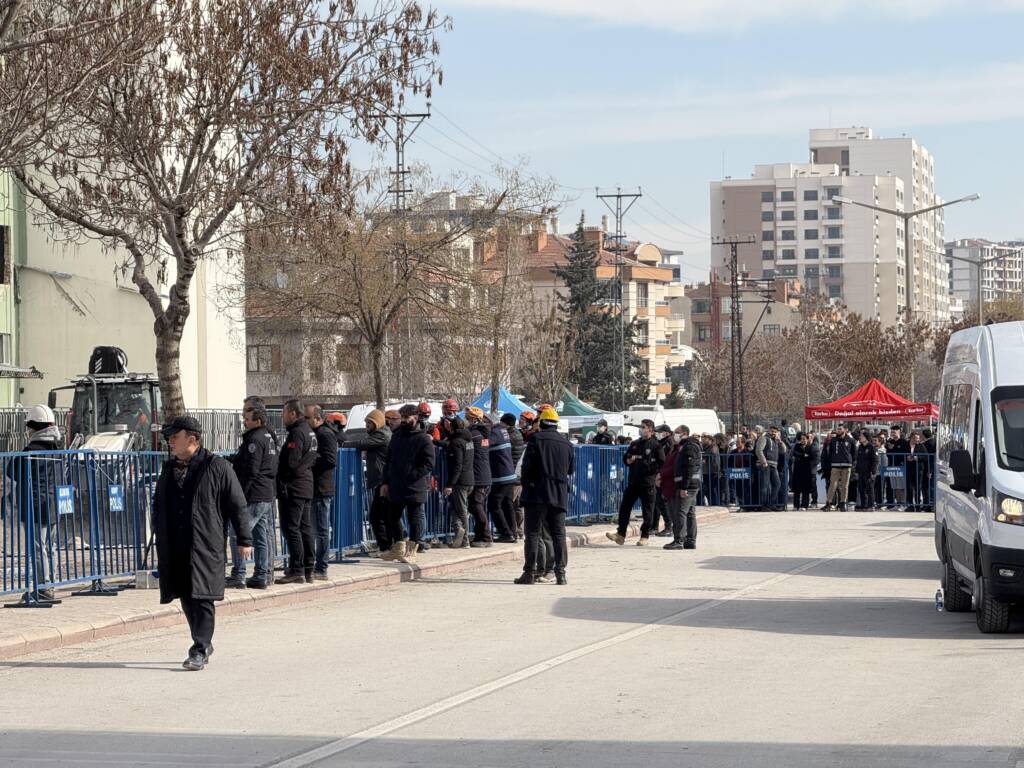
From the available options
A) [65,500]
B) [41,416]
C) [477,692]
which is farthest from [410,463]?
[477,692]

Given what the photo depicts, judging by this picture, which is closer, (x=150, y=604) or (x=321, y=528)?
(x=150, y=604)

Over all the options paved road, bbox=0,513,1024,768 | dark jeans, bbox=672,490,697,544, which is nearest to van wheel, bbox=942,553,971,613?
paved road, bbox=0,513,1024,768

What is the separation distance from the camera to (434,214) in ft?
143

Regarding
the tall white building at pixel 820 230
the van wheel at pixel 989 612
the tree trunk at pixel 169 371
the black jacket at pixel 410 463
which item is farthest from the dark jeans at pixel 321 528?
the tall white building at pixel 820 230

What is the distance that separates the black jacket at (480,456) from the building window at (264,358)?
130 ft

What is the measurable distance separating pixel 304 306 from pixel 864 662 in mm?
32057

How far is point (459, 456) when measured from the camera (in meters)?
20.0

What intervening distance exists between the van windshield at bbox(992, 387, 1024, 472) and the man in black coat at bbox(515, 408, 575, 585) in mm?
5239

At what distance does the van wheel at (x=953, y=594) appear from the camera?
1404 cm

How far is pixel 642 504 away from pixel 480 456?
324cm

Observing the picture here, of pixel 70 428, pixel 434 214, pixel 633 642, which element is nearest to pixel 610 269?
pixel 434 214

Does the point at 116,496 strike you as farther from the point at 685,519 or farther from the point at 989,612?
the point at 685,519

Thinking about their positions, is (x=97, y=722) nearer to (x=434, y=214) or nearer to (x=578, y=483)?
(x=578, y=483)

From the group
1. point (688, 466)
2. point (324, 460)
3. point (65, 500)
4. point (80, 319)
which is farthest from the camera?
point (80, 319)
